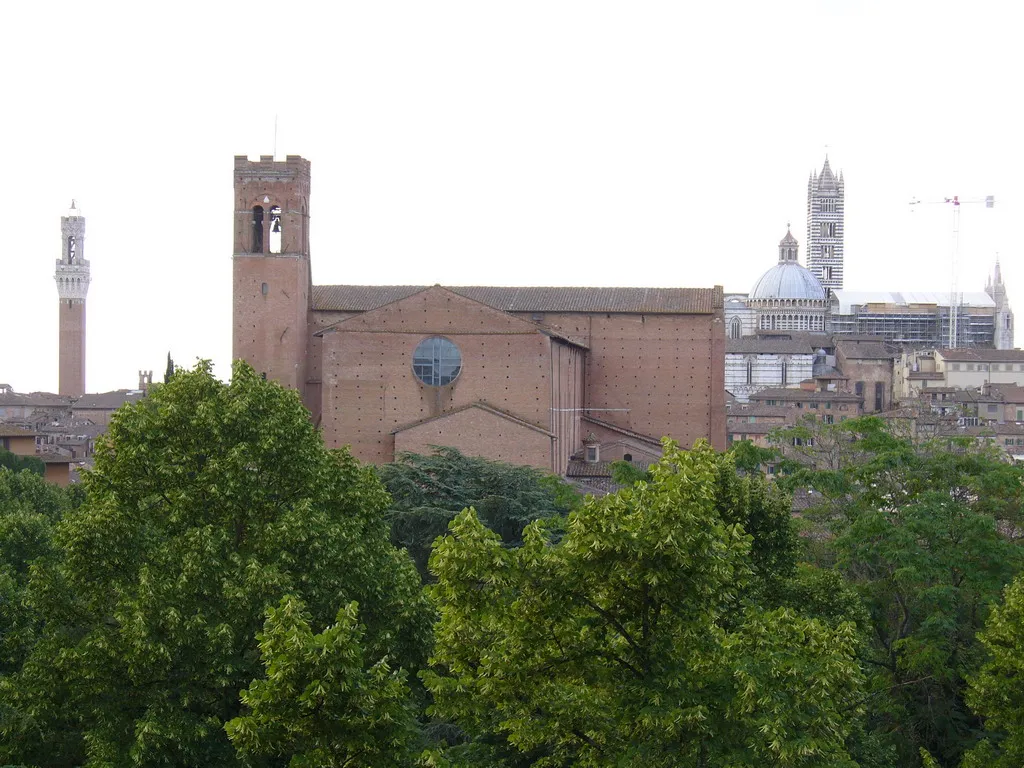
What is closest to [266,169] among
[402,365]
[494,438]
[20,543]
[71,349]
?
[402,365]

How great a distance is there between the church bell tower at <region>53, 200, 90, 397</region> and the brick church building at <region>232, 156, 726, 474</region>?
159 ft

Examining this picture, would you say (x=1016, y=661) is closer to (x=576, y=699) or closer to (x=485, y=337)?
(x=576, y=699)

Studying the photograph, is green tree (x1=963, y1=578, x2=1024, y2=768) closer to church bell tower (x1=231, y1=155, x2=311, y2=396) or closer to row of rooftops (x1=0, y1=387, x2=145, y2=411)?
church bell tower (x1=231, y1=155, x2=311, y2=396)

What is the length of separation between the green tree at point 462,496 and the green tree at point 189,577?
1202cm

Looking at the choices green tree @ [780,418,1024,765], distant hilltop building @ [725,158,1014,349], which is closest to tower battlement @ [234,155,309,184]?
green tree @ [780,418,1024,765]

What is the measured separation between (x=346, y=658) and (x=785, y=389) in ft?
247

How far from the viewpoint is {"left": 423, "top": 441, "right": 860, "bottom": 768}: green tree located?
11508mm

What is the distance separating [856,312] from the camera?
4355 inches

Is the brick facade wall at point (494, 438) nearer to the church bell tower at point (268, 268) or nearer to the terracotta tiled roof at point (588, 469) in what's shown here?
the terracotta tiled roof at point (588, 469)

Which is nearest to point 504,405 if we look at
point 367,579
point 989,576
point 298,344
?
point 298,344

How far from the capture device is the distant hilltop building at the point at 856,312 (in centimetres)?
10994

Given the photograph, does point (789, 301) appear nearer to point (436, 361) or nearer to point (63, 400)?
point (63, 400)

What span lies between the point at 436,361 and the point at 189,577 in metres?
23.5

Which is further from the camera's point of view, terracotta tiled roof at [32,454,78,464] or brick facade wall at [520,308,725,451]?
terracotta tiled roof at [32,454,78,464]
